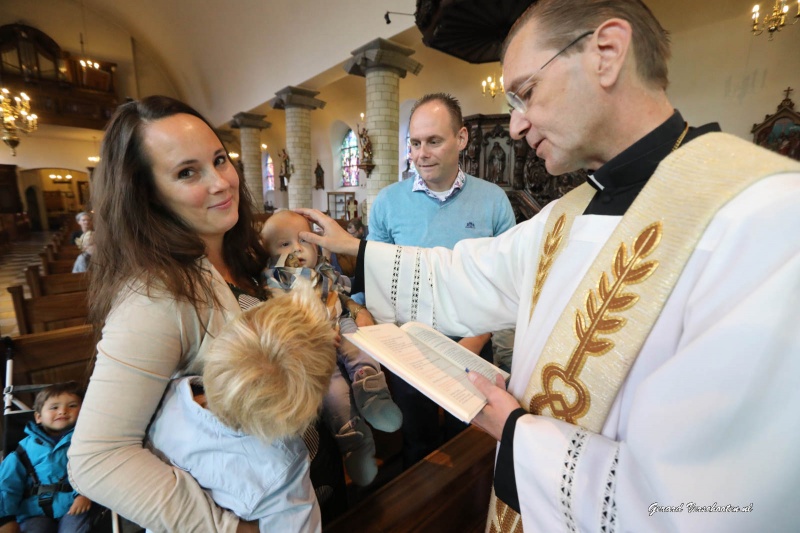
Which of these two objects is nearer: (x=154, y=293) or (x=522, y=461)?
(x=522, y=461)

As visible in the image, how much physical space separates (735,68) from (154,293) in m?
8.87

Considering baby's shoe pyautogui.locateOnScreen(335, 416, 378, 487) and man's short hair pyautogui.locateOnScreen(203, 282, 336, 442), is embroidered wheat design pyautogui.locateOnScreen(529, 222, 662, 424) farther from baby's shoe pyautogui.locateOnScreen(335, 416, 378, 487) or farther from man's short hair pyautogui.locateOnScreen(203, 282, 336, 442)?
baby's shoe pyautogui.locateOnScreen(335, 416, 378, 487)

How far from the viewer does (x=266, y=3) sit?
991cm

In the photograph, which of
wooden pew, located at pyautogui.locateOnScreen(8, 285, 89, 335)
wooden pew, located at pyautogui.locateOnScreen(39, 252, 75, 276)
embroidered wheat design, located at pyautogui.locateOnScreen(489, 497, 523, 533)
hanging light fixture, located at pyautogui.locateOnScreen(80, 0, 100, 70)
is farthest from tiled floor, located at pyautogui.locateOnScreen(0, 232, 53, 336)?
hanging light fixture, located at pyautogui.locateOnScreen(80, 0, 100, 70)

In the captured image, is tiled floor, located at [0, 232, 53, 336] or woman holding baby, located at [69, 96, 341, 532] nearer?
woman holding baby, located at [69, 96, 341, 532]

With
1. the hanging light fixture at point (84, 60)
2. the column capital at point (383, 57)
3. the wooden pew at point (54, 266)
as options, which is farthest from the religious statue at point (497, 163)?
the hanging light fixture at point (84, 60)

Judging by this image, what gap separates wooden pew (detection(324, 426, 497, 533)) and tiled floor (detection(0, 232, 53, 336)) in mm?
6186

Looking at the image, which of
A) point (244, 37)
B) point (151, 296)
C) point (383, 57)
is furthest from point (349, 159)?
point (151, 296)

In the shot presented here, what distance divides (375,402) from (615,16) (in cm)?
140

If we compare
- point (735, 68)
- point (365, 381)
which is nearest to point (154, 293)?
point (365, 381)

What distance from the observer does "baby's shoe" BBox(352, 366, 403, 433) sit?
1.44 m

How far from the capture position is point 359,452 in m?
1.44

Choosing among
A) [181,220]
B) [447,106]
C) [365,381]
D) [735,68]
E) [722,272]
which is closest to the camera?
[722,272]

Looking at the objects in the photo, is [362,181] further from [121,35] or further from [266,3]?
[121,35]
